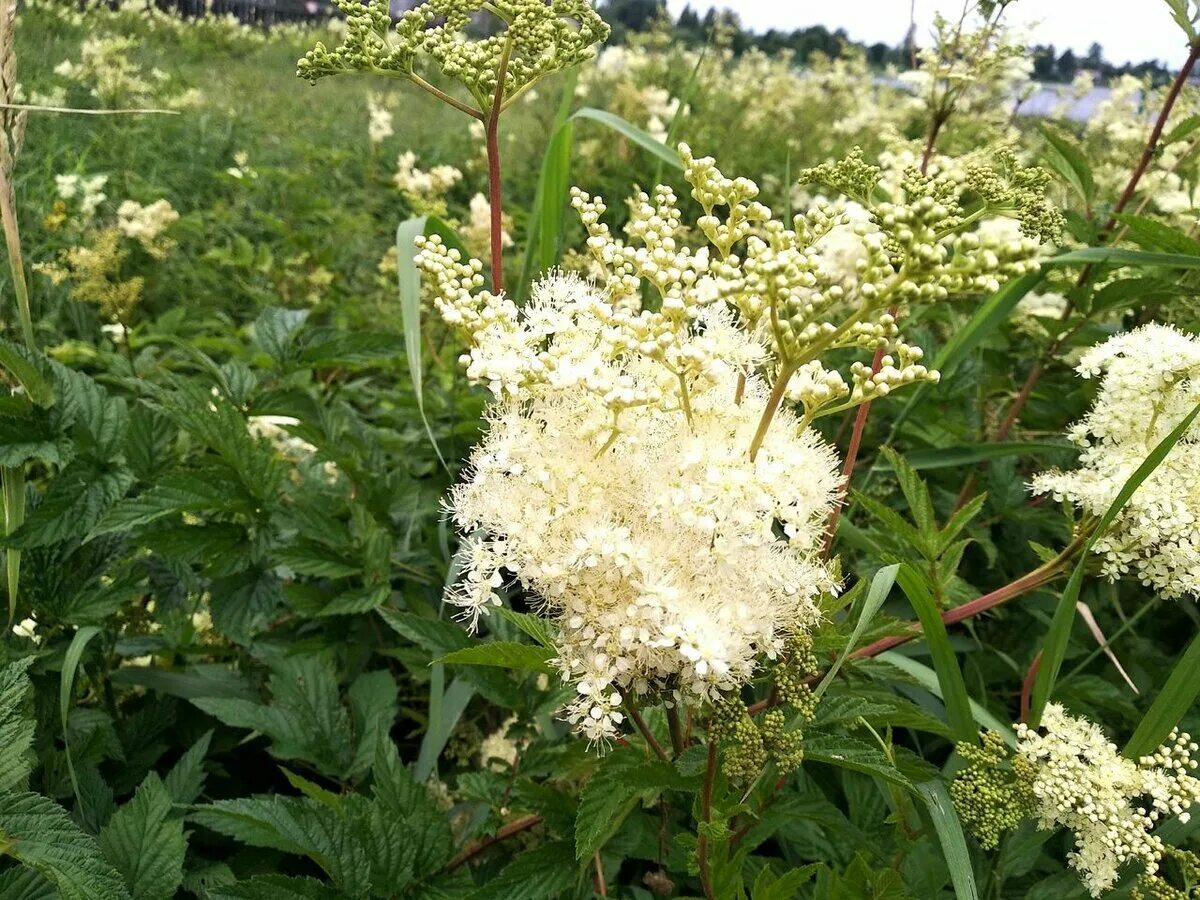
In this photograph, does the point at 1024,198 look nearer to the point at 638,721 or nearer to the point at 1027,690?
the point at 1027,690

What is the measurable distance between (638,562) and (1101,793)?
998 millimetres

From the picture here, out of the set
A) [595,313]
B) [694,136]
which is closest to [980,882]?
[595,313]

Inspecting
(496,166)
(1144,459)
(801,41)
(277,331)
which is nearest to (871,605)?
(1144,459)

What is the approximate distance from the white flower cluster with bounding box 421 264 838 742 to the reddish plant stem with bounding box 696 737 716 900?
106mm

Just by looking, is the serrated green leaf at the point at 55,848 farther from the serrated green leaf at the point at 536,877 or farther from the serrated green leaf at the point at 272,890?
the serrated green leaf at the point at 536,877

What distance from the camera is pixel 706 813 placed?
1371mm

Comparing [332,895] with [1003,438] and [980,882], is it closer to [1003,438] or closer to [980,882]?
[980,882]

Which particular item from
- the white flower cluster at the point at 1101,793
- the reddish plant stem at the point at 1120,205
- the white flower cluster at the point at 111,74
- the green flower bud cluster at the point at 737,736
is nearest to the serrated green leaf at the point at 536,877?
the green flower bud cluster at the point at 737,736

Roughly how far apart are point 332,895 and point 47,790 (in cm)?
83

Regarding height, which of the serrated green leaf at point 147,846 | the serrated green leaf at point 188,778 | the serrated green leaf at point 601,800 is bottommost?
A: the serrated green leaf at point 188,778

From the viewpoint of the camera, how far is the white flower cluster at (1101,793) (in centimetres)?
143

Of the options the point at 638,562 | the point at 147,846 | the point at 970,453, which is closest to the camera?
the point at 638,562

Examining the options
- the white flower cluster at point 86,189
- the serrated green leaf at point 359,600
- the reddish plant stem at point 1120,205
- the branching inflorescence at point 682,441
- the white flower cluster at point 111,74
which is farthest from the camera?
the white flower cluster at point 111,74

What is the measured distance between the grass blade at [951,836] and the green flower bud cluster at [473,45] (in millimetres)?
1526
